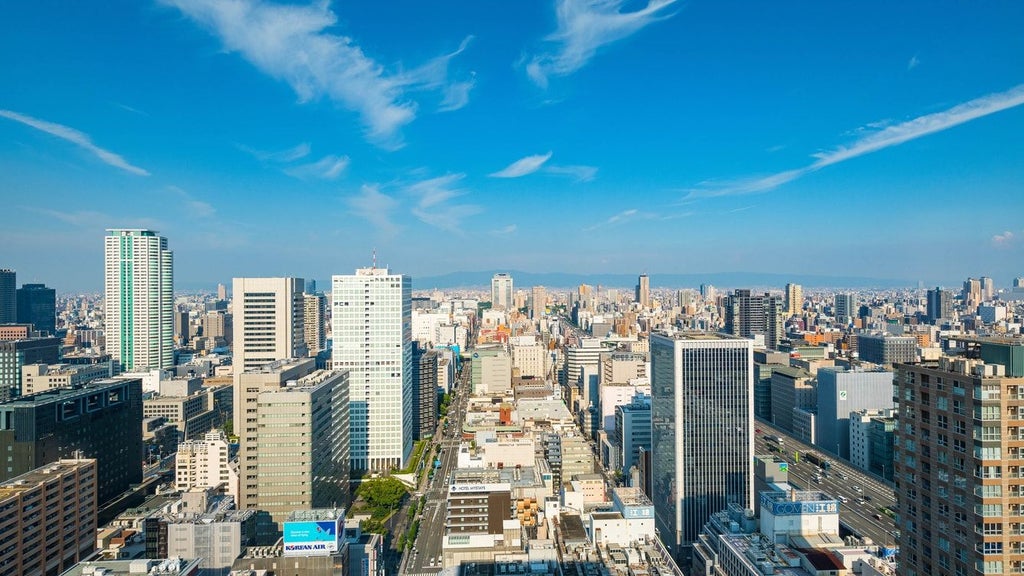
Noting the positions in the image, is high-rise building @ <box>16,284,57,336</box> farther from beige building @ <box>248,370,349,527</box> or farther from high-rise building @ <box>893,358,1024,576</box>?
high-rise building @ <box>893,358,1024,576</box>

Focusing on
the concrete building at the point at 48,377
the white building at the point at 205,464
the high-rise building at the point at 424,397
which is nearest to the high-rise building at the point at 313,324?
the high-rise building at the point at 424,397

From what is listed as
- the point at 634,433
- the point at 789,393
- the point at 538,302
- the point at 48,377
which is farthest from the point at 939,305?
the point at 48,377

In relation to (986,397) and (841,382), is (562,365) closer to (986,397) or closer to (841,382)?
(841,382)

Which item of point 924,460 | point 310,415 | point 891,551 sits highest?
point 924,460

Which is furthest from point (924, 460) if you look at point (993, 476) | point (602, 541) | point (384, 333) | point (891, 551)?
point (384, 333)

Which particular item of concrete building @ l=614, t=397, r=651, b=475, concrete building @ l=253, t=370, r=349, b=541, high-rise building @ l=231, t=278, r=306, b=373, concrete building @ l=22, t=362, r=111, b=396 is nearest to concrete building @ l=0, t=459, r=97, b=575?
concrete building @ l=253, t=370, r=349, b=541

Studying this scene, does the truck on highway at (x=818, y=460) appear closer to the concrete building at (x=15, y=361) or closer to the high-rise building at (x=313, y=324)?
the high-rise building at (x=313, y=324)
